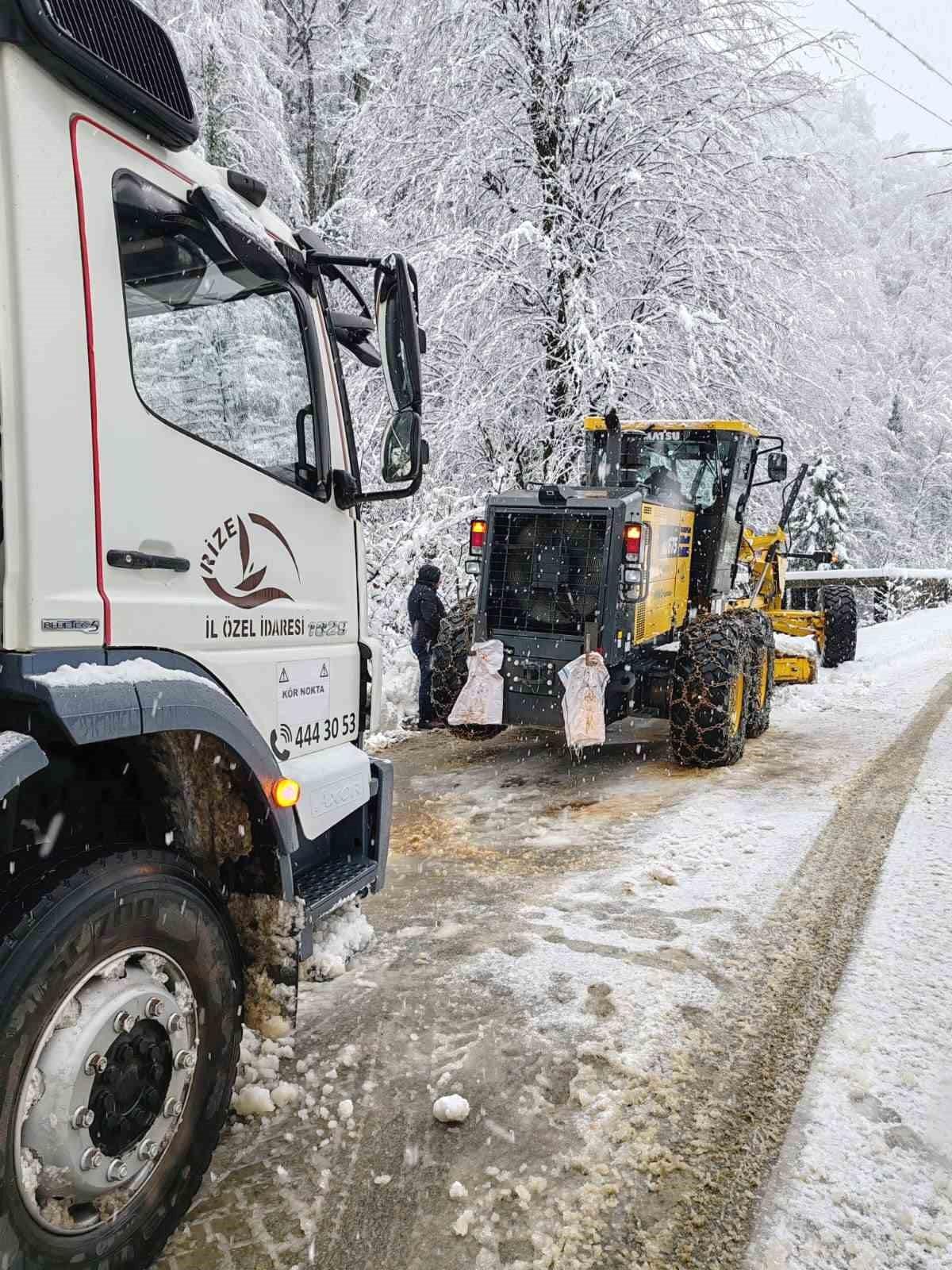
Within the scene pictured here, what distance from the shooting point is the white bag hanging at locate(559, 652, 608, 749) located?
6.17 metres

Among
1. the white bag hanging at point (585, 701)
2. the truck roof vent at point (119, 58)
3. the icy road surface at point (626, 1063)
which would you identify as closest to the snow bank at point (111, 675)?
the truck roof vent at point (119, 58)

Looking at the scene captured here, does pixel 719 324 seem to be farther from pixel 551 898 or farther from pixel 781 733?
pixel 551 898

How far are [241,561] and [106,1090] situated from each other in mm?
1365

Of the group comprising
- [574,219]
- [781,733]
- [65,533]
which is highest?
[574,219]

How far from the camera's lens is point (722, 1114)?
2.67m

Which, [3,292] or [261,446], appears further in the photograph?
[261,446]

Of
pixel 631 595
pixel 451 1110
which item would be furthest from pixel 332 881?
pixel 631 595

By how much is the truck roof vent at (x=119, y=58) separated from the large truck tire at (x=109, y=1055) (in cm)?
175

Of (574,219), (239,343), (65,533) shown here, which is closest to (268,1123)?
(65,533)

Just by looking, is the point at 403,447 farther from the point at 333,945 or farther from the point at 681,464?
the point at 681,464

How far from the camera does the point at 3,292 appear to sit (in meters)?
1.81

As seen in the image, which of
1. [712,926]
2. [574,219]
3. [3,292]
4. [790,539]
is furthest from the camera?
[790,539]

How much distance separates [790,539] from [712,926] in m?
28.1

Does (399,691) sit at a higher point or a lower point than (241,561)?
lower
